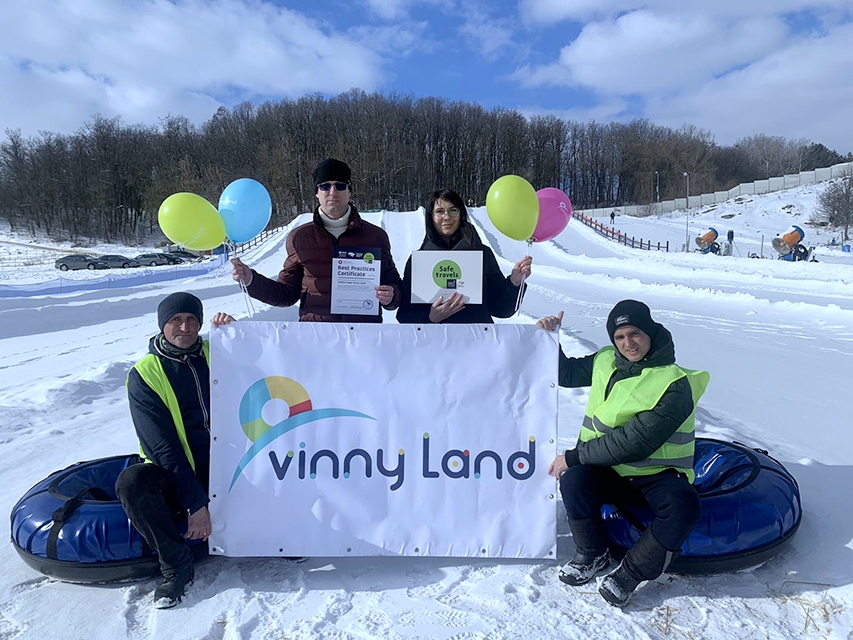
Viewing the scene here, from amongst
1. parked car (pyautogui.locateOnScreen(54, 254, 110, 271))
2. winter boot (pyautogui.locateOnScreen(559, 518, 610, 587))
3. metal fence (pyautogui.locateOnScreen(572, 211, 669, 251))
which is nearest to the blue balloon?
winter boot (pyautogui.locateOnScreen(559, 518, 610, 587))

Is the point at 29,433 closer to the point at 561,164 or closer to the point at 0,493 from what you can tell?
the point at 0,493

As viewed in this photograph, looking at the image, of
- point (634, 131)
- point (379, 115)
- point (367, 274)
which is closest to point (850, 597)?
point (367, 274)

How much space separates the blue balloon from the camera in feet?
13.3

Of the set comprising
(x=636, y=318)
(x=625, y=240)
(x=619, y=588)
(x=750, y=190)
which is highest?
(x=750, y=190)

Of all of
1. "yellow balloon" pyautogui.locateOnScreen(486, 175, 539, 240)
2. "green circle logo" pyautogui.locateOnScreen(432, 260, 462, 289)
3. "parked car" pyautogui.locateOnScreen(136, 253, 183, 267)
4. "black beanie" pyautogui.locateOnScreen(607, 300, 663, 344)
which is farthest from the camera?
"parked car" pyautogui.locateOnScreen(136, 253, 183, 267)

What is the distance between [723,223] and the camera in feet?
165

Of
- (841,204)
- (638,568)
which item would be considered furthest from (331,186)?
(841,204)

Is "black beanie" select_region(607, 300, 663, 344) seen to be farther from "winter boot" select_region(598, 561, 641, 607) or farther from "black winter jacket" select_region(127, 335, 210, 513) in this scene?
"black winter jacket" select_region(127, 335, 210, 513)

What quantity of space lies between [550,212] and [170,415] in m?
2.85

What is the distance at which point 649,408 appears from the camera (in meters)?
2.64

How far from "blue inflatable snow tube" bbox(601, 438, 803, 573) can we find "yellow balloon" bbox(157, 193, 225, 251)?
9.81 ft

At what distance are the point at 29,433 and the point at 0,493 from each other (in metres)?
1.29

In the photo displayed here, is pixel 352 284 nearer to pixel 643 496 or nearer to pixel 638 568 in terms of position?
pixel 643 496

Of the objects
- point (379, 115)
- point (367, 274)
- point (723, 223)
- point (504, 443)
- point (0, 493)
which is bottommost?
point (0, 493)
